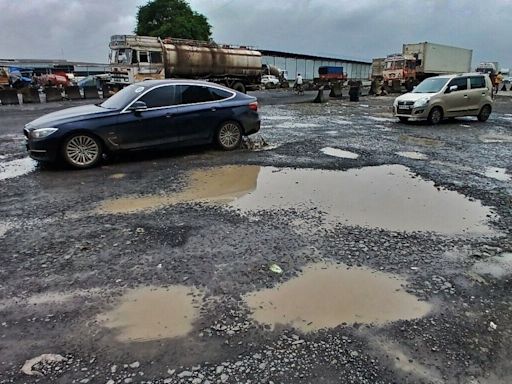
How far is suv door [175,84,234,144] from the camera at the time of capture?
8.54m

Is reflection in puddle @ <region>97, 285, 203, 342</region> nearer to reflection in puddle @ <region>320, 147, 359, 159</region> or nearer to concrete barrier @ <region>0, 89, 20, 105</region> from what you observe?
reflection in puddle @ <region>320, 147, 359, 159</region>

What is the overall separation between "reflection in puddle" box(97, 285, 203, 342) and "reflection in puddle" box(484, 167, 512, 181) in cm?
627

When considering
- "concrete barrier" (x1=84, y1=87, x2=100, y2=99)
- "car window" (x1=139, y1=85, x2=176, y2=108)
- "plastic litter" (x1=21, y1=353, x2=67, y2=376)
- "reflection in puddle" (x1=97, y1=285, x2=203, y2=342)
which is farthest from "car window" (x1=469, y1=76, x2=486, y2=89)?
"concrete barrier" (x1=84, y1=87, x2=100, y2=99)

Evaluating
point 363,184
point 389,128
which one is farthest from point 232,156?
point 389,128

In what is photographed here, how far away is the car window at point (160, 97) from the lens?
817 cm

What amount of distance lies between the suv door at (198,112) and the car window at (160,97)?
0.50ft

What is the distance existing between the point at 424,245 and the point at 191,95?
577cm

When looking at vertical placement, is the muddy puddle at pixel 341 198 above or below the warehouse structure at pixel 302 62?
below

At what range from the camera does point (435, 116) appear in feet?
48.3

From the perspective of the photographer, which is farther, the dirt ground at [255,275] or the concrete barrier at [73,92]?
the concrete barrier at [73,92]

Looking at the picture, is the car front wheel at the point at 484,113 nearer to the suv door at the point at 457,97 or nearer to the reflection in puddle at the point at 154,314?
the suv door at the point at 457,97

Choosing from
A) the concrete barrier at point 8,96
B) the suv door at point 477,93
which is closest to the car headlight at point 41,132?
the suv door at point 477,93

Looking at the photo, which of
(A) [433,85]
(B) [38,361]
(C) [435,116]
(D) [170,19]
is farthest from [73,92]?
(D) [170,19]

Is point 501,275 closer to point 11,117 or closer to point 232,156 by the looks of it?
point 232,156
